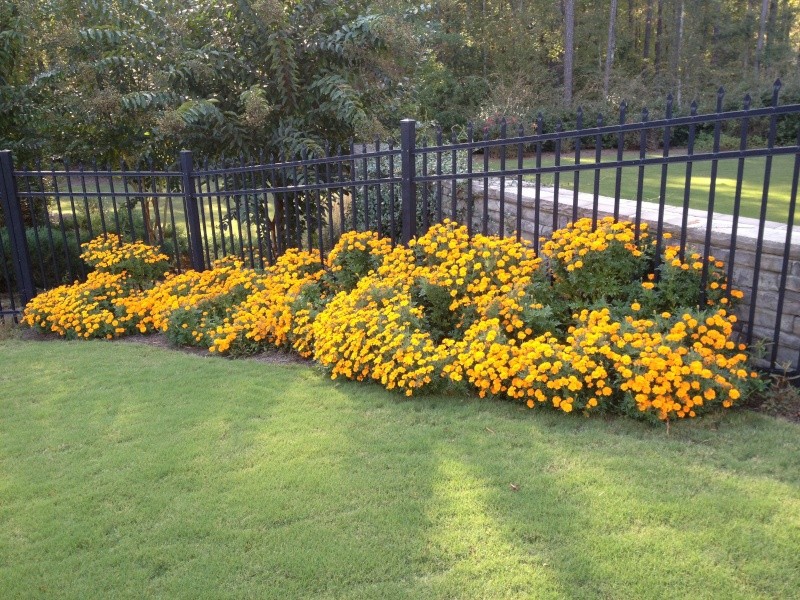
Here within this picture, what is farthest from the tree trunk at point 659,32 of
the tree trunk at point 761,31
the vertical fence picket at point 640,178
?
the vertical fence picket at point 640,178

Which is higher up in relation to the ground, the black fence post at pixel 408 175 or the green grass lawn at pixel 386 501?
the black fence post at pixel 408 175

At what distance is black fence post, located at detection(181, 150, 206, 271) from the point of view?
22.8 ft

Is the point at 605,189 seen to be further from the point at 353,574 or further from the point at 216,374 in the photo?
the point at 353,574

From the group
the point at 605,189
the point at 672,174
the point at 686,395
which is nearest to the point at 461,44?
the point at 672,174

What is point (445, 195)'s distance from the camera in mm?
7562

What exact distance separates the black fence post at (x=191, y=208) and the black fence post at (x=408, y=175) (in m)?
2.41

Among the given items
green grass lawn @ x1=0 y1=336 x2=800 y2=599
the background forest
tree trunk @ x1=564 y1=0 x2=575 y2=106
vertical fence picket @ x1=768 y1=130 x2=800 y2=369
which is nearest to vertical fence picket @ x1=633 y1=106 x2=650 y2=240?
vertical fence picket @ x1=768 y1=130 x2=800 y2=369

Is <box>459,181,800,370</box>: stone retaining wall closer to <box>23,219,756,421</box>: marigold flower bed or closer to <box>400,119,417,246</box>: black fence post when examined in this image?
<box>23,219,756,421</box>: marigold flower bed

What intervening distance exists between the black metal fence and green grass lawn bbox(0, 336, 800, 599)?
4.26 ft

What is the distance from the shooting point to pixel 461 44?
27.7 meters

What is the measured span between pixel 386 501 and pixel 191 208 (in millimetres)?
4795

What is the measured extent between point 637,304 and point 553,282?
3.29ft

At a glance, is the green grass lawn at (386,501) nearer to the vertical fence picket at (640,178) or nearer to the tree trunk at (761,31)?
the vertical fence picket at (640,178)

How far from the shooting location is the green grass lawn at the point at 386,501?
259 centimetres
